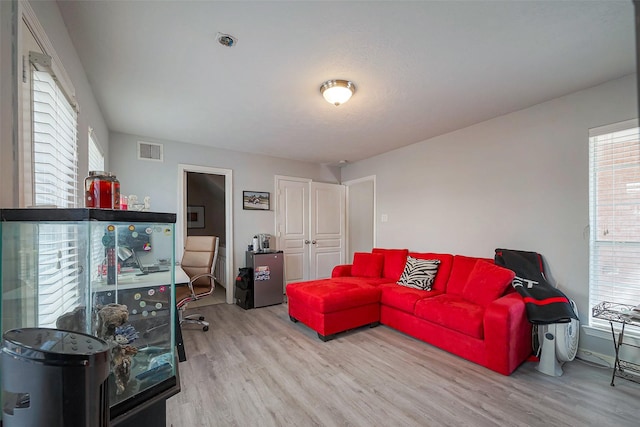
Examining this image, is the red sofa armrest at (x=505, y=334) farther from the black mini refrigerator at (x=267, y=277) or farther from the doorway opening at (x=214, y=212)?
the doorway opening at (x=214, y=212)

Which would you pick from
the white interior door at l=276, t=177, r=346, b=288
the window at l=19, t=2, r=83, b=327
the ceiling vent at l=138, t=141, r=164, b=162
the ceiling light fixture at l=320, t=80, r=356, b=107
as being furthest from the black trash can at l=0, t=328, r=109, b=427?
the white interior door at l=276, t=177, r=346, b=288

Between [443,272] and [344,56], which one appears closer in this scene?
[344,56]

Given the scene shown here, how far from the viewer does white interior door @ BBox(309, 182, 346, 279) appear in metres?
5.27

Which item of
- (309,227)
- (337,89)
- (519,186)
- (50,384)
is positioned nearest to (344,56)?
(337,89)

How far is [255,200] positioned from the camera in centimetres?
464

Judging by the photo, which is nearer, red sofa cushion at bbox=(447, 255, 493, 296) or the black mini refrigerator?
red sofa cushion at bbox=(447, 255, 493, 296)

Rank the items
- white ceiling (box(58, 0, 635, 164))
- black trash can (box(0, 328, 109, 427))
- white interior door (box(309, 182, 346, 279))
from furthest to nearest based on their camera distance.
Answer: white interior door (box(309, 182, 346, 279)), white ceiling (box(58, 0, 635, 164)), black trash can (box(0, 328, 109, 427))

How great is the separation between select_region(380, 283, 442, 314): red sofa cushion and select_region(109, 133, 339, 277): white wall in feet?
7.70

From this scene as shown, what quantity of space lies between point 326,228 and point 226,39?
399 cm

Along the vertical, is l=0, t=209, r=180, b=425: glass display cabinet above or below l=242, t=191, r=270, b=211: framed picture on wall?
below

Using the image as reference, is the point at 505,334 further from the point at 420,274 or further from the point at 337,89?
the point at 337,89

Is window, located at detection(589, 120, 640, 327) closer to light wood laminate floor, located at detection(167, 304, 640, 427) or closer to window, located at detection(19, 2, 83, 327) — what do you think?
light wood laminate floor, located at detection(167, 304, 640, 427)

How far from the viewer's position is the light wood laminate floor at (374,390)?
1.76 m

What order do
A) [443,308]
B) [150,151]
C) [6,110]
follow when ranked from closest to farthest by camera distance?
[6,110], [443,308], [150,151]
